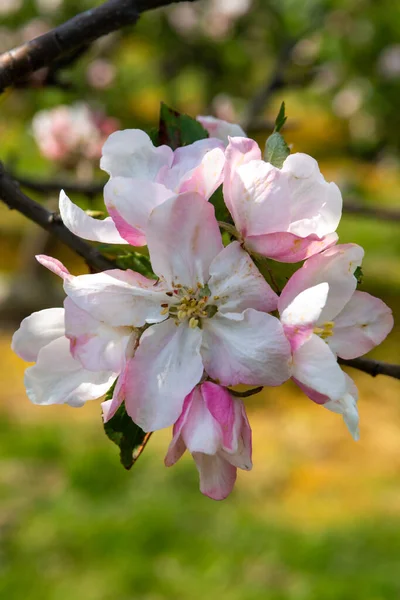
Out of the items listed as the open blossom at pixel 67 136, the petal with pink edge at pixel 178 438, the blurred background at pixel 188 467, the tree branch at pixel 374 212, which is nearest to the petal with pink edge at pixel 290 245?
the petal with pink edge at pixel 178 438

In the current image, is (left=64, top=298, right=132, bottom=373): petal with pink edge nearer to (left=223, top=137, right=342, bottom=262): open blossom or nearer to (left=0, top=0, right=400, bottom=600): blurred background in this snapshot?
(left=223, top=137, right=342, bottom=262): open blossom

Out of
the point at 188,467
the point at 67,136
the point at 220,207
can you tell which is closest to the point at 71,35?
the point at 220,207

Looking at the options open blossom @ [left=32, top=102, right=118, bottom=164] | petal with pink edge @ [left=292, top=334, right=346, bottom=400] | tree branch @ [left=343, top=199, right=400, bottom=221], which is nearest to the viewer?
Answer: petal with pink edge @ [left=292, top=334, right=346, bottom=400]

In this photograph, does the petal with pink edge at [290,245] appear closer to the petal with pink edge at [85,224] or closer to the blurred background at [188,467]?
the petal with pink edge at [85,224]

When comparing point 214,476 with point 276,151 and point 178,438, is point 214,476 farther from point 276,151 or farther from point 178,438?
point 276,151

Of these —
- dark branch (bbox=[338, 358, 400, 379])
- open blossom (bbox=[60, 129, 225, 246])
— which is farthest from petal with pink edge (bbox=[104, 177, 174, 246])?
dark branch (bbox=[338, 358, 400, 379])

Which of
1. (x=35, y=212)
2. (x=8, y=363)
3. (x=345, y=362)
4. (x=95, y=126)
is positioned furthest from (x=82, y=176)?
(x=8, y=363)

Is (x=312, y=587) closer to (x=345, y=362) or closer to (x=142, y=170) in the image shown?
(x=345, y=362)
